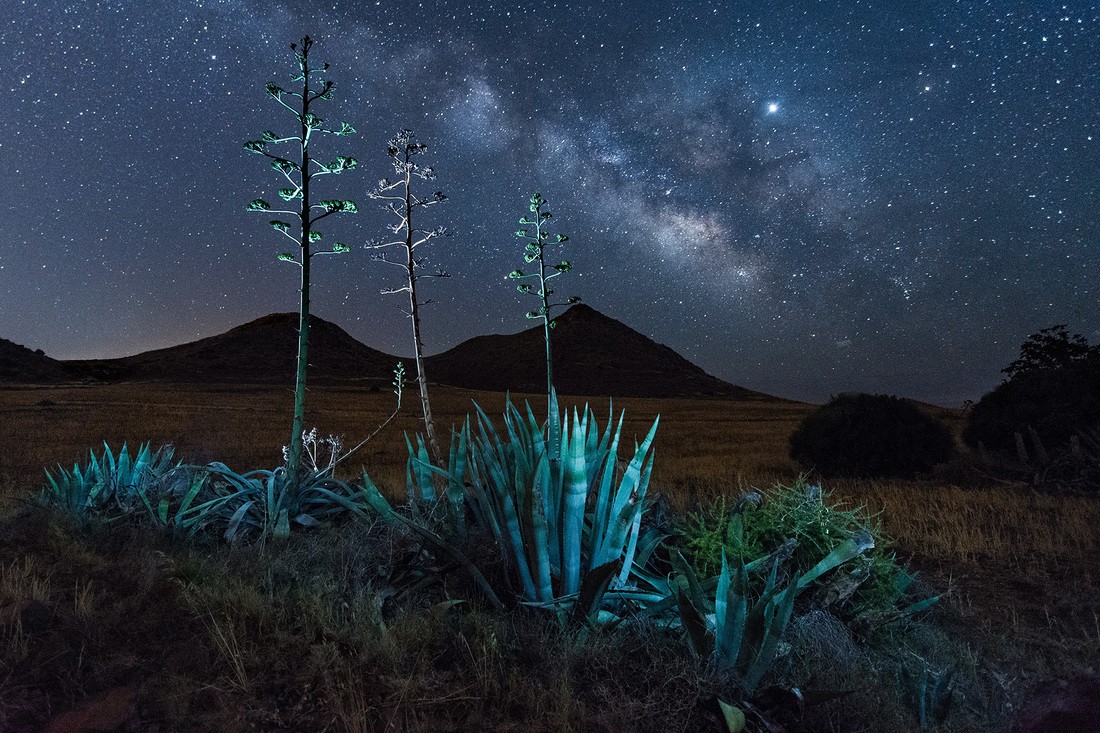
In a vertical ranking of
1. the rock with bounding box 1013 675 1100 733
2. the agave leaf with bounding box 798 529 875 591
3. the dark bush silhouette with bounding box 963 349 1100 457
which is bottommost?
the rock with bounding box 1013 675 1100 733

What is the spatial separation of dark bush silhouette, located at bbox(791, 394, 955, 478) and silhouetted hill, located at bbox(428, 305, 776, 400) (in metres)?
82.7

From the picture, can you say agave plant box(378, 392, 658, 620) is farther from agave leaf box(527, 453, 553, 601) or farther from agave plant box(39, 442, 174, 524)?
agave plant box(39, 442, 174, 524)

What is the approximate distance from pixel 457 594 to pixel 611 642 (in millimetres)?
1161

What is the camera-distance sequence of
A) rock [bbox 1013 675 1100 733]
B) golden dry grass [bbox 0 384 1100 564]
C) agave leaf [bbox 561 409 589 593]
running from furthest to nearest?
golden dry grass [bbox 0 384 1100 564] → agave leaf [bbox 561 409 589 593] → rock [bbox 1013 675 1100 733]

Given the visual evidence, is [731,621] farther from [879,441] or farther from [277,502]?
[879,441]

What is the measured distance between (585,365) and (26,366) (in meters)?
98.2

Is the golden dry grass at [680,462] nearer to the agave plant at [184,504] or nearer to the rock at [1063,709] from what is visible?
the agave plant at [184,504]

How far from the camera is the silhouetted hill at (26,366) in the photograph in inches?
2847

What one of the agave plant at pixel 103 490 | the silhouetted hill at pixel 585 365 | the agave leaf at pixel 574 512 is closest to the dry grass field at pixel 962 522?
the agave plant at pixel 103 490

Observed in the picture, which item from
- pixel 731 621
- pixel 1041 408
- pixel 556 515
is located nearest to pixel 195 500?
pixel 556 515

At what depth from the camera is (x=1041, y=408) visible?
11828 millimetres

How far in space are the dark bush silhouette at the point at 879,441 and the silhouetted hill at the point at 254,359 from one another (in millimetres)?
70294

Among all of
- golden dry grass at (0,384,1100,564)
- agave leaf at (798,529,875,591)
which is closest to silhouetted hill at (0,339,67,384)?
golden dry grass at (0,384,1100,564)

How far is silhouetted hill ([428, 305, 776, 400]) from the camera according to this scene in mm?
110500
